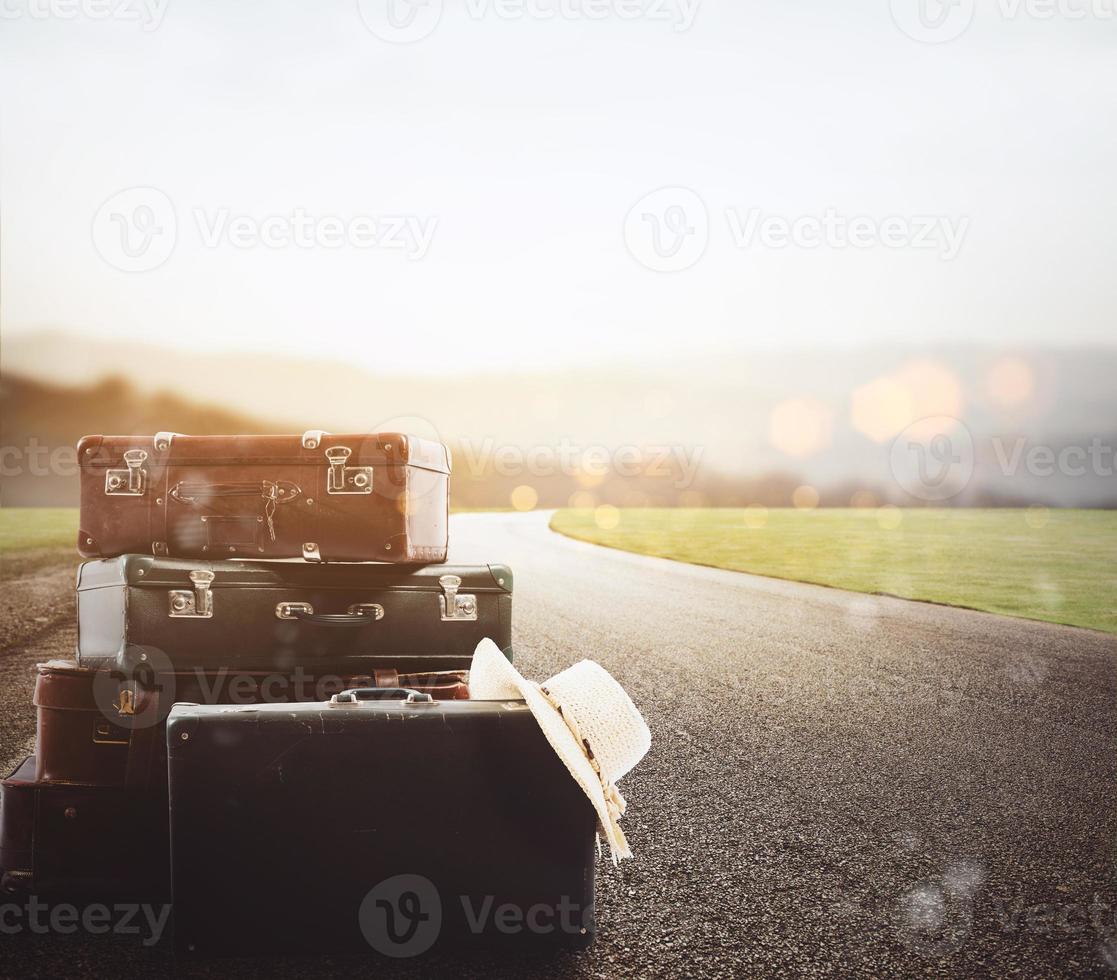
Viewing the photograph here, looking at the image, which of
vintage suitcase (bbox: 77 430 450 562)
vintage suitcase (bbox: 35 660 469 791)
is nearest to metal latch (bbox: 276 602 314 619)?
vintage suitcase (bbox: 77 430 450 562)

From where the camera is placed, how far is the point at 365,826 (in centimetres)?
261

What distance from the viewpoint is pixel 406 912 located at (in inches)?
104

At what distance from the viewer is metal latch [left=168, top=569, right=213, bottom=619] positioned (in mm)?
3584

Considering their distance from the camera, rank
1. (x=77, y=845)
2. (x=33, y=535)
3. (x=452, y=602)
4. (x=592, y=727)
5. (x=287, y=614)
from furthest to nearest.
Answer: (x=33, y=535), (x=452, y=602), (x=287, y=614), (x=77, y=845), (x=592, y=727)

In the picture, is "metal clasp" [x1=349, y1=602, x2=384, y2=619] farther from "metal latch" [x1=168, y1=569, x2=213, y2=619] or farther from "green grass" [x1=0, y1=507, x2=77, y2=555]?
"green grass" [x1=0, y1=507, x2=77, y2=555]

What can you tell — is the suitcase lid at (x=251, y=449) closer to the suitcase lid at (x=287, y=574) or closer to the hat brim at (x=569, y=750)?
the suitcase lid at (x=287, y=574)

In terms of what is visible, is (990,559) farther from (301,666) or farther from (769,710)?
(301,666)

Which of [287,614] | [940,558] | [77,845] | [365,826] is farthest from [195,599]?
[940,558]

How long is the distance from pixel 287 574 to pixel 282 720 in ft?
4.09

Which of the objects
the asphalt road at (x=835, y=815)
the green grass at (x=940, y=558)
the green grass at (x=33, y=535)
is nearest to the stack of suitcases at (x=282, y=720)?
the asphalt road at (x=835, y=815)

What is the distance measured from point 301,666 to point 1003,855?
9.61ft

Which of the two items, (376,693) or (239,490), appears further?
(239,490)

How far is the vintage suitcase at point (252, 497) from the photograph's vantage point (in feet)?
12.9

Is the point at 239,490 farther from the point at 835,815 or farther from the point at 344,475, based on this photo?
the point at 835,815
